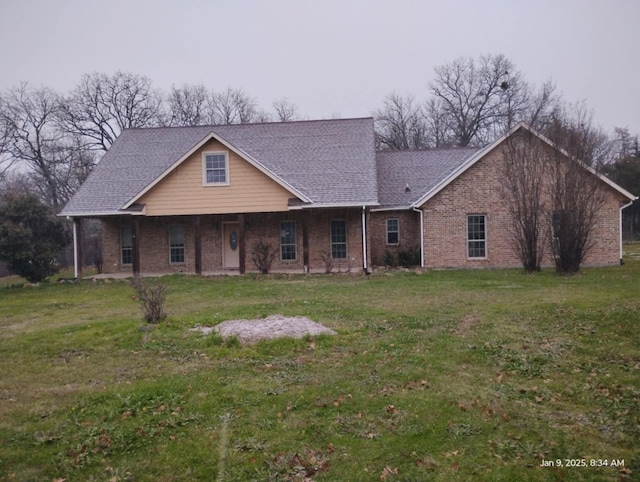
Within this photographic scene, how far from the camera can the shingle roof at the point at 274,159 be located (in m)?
21.3

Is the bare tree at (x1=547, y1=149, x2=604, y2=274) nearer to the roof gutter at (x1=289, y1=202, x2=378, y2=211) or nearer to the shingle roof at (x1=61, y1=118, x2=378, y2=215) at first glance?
the roof gutter at (x1=289, y1=202, x2=378, y2=211)

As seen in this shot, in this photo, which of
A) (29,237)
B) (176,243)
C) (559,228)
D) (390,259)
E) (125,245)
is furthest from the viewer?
(125,245)

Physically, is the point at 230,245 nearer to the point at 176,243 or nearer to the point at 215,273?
the point at 215,273

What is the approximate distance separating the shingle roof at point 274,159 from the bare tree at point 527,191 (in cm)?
512

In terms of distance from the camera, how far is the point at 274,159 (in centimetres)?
2370

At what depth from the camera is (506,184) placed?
19156mm

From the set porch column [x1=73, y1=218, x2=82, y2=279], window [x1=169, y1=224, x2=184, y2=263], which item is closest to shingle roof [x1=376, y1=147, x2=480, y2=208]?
window [x1=169, y1=224, x2=184, y2=263]

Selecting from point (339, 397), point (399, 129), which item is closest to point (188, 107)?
Answer: point (399, 129)

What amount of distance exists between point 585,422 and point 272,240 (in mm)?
18014

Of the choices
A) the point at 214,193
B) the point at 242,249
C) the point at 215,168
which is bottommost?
the point at 242,249

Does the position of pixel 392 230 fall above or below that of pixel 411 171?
below

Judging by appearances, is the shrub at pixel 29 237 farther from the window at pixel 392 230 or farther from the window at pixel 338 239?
the window at pixel 392 230

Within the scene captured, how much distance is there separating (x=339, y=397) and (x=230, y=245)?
57.4 feet

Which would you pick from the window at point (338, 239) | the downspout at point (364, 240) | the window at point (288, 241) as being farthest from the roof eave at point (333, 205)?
the window at point (288, 241)
